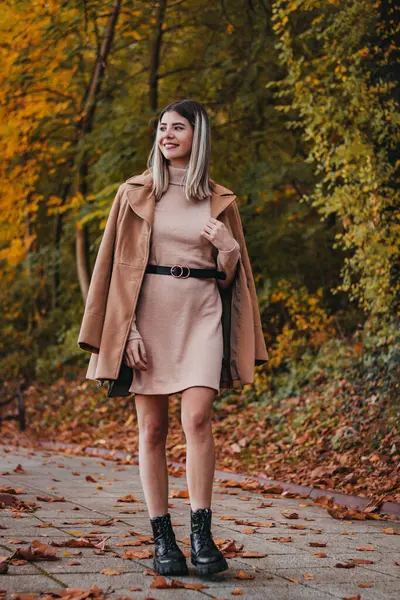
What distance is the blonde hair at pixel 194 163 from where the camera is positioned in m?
4.70

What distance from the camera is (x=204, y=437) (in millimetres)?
4461

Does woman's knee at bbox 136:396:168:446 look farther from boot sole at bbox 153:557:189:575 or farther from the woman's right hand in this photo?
boot sole at bbox 153:557:189:575

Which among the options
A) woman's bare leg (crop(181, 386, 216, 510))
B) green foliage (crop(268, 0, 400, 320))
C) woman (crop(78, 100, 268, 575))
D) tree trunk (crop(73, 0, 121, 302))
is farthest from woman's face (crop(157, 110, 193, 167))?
tree trunk (crop(73, 0, 121, 302))

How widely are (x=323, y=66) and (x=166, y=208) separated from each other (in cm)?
700

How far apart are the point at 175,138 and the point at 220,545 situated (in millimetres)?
2268

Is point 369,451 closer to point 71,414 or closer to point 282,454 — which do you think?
point 282,454

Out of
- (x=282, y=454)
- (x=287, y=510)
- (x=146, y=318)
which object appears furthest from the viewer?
(x=282, y=454)

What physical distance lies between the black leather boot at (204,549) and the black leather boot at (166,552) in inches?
2.7

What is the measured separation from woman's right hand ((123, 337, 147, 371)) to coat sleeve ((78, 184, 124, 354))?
0.66 ft

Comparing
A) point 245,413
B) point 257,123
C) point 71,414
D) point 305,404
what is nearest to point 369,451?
point 305,404

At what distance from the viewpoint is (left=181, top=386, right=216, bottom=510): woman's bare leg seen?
14.5 feet

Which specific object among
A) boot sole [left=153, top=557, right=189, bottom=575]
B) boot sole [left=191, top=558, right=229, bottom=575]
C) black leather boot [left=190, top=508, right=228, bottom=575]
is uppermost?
black leather boot [left=190, top=508, right=228, bottom=575]

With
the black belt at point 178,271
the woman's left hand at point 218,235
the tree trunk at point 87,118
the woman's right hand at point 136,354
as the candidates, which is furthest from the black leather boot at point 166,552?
the tree trunk at point 87,118

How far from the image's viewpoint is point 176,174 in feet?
15.7
